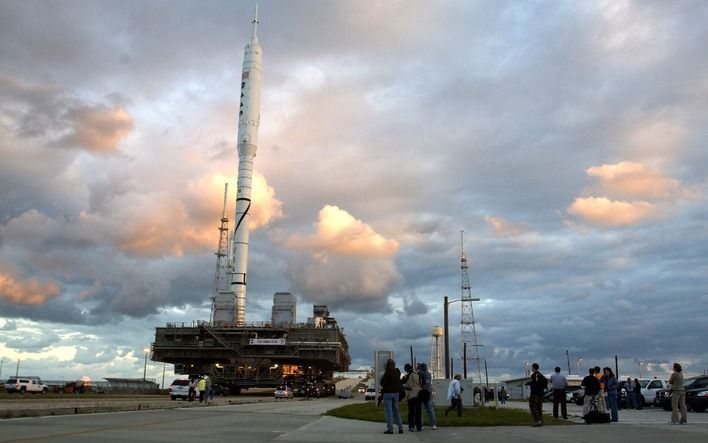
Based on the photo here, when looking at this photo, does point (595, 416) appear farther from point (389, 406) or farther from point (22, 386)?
point (22, 386)

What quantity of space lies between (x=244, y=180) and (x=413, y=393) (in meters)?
84.0

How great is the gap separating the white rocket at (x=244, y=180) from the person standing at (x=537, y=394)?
261 feet

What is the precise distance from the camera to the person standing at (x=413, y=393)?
15.6 m

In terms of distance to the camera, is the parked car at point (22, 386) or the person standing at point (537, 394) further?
the parked car at point (22, 386)

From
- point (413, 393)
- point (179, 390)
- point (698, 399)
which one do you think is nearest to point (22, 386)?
point (179, 390)

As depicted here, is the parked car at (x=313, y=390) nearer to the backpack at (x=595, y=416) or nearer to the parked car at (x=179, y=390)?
the parked car at (x=179, y=390)

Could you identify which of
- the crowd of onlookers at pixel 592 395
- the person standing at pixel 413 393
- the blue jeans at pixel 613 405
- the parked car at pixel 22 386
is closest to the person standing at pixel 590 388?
the crowd of onlookers at pixel 592 395

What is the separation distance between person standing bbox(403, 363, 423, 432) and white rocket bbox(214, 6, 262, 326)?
80.4 metres

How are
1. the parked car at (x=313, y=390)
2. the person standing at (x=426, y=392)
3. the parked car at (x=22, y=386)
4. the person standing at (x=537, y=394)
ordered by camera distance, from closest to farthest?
the person standing at (x=426, y=392) → the person standing at (x=537, y=394) → the parked car at (x=22, y=386) → the parked car at (x=313, y=390)

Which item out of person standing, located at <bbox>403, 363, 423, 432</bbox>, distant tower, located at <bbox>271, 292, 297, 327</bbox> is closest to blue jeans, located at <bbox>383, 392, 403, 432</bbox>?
person standing, located at <bbox>403, 363, 423, 432</bbox>

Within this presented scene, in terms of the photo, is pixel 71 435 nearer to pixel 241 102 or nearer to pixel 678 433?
pixel 678 433

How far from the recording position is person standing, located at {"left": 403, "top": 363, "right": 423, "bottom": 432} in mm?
15594

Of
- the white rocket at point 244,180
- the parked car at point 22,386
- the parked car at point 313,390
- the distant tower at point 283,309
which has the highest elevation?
the white rocket at point 244,180

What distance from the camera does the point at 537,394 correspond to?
17859 mm
